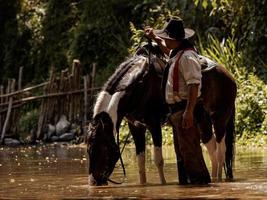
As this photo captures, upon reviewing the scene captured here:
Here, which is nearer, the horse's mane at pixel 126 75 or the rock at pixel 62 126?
the horse's mane at pixel 126 75

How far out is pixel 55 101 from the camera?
21.9m

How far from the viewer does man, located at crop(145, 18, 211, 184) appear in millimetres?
8781

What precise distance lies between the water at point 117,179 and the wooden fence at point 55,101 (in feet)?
23.5

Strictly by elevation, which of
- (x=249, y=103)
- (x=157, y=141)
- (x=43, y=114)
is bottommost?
(x=157, y=141)

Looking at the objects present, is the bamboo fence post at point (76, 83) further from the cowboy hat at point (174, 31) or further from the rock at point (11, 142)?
the cowboy hat at point (174, 31)

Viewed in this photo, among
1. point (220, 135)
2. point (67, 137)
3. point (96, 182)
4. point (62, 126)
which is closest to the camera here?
point (96, 182)

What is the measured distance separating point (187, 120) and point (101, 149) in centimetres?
114

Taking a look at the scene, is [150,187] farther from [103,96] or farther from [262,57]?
[262,57]

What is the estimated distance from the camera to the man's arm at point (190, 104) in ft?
28.4

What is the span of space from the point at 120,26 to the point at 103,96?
Result: 661 inches

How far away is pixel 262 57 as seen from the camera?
1922 cm

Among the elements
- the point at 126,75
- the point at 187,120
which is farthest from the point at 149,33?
the point at 187,120

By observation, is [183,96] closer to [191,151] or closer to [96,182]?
[191,151]

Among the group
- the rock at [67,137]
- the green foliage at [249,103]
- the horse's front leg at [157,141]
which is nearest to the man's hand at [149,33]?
the horse's front leg at [157,141]
